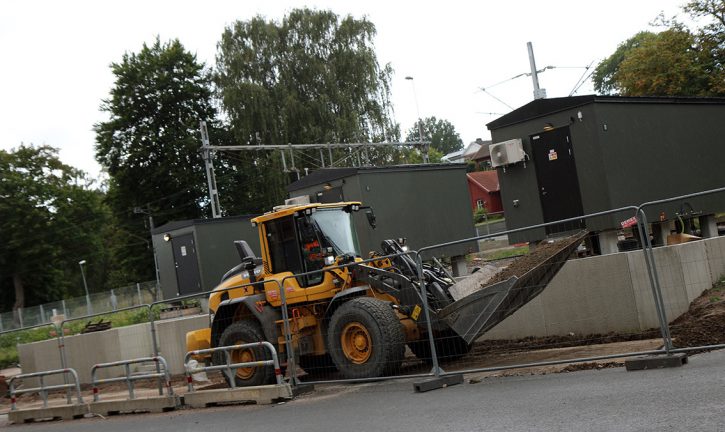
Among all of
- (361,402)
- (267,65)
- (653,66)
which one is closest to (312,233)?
(361,402)

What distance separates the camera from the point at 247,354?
41.7ft

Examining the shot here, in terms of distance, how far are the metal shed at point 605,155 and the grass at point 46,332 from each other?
1095 centimetres

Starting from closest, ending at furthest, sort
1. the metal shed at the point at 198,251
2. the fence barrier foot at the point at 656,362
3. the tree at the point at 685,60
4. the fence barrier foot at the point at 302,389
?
the fence barrier foot at the point at 656,362, the fence barrier foot at the point at 302,389, the metal shed at the point at 198,251, the tree at the point at 685,60

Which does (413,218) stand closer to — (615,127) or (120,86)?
(615,127)

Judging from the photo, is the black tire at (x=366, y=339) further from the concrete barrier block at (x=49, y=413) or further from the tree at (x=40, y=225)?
the tree at (x=40, y=225)

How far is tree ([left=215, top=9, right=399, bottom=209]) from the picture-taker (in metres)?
44.9

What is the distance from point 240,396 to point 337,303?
1.96 metres

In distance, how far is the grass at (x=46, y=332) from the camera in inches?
888

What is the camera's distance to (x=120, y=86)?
5031cm

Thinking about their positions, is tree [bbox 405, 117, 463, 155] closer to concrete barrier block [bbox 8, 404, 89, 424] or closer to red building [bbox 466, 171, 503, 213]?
red building [bbox 466, 171, 503, 213]

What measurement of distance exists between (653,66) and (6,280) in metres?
48.6

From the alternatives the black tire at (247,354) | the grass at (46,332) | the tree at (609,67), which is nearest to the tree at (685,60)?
the grass at (46,332)

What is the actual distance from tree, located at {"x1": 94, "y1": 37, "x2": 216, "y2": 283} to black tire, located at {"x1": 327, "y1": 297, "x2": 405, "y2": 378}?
1498 inches

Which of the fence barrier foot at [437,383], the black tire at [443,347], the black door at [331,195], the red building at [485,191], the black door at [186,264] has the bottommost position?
the fence barrier foot at [437,383]
